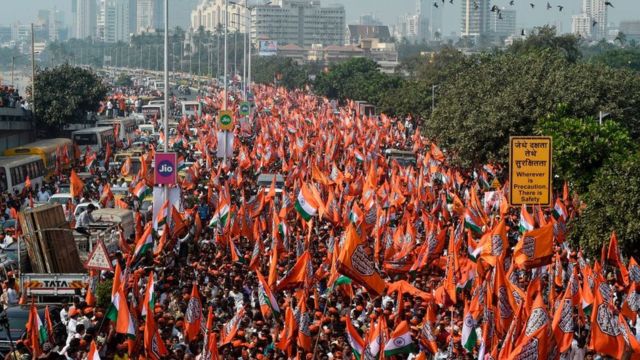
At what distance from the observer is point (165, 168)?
2466 cm

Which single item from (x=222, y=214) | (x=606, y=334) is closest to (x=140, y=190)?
(x=222, y=214)

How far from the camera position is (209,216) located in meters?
26.9

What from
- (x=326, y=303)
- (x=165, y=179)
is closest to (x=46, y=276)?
(x=326, y=303)

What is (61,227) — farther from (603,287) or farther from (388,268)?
(603,287)

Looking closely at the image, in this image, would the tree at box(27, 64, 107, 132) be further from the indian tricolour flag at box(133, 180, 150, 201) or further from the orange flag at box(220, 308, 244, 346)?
the orange flag at box(220, 308, 244, 346)

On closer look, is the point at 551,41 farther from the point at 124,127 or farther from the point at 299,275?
the point at 299,275

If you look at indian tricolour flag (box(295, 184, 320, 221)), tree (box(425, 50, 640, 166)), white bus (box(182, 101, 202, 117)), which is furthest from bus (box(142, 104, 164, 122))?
indian tricolour flag (box(295, 184, 320, 221))

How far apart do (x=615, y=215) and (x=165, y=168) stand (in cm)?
863

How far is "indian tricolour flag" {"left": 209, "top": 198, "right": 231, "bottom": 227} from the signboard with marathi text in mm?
→ 5200

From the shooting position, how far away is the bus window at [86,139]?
1785 inches

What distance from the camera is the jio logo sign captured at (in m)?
24.6

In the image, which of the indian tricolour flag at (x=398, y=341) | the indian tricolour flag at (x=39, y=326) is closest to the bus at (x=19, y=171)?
the indian tricolour flag at (x=39, y=326)

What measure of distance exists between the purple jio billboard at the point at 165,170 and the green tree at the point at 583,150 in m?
9.29

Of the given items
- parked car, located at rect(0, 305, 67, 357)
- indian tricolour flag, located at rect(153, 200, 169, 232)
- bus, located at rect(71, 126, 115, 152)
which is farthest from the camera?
Result: bus, located at rect(71, 126, 115, 152)
